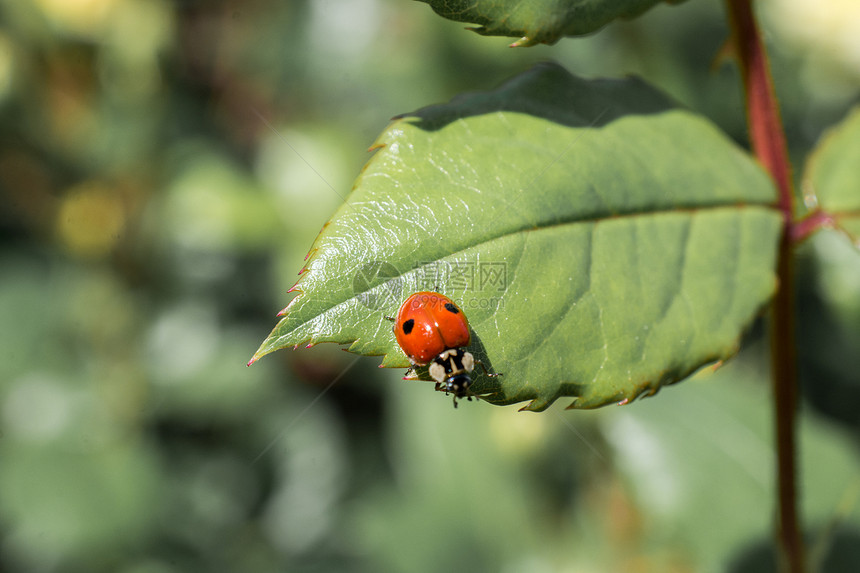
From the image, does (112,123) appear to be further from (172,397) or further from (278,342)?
(278,342)

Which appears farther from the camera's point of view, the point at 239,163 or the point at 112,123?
the point at 239,163

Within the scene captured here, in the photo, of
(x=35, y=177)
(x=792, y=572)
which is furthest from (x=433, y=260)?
(x=35, y=177)

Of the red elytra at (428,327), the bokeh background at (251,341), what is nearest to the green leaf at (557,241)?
the red elytra at (428,327)

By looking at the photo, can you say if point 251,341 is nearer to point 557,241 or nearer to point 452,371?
point 452,371

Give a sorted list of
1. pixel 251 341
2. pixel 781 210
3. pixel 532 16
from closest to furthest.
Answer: pixel 532 16 → pixel 781 210 → pixel 251 341

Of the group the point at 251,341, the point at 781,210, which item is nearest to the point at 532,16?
the point at 781,210

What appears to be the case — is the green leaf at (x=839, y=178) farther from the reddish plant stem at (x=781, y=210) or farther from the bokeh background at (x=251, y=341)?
the bokeh background at (x=251, y=341)

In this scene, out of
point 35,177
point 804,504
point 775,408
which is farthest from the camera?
point 35,177
